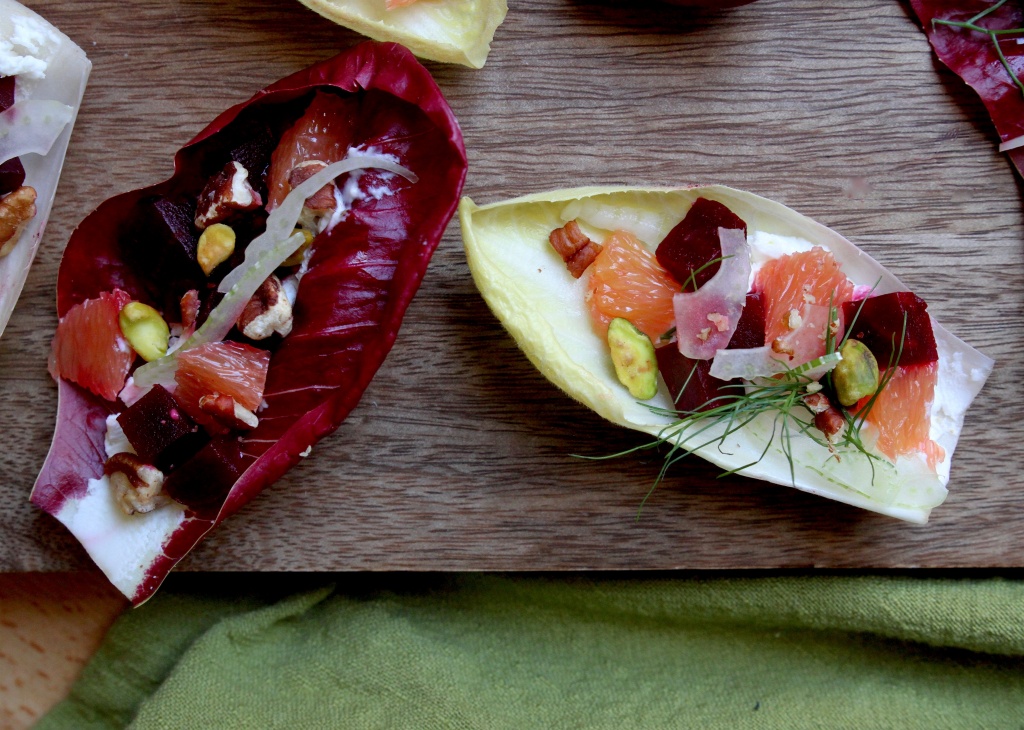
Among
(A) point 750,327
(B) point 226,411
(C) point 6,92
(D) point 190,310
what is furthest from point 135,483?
(A) point 750,327

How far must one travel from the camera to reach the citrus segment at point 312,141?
147 cm

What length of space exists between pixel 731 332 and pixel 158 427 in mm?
1053

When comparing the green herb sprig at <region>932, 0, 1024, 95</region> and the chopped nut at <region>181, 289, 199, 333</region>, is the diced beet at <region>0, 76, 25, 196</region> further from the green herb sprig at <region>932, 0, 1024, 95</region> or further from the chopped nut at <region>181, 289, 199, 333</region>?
the green herb sprig at <region>932, 0, 1024, 95</region>

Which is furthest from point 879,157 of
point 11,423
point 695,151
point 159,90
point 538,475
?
point 11,423

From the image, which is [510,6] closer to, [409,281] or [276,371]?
[409,281]

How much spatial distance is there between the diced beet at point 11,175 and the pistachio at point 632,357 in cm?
118

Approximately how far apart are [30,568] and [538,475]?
1.03m

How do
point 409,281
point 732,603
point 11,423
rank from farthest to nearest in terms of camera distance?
point 732,603
point 11,423
point 409,281

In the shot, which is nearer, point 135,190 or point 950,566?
point 135,190

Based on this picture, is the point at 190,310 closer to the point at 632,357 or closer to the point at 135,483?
the point at 135,483

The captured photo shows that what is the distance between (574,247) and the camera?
1507 mm

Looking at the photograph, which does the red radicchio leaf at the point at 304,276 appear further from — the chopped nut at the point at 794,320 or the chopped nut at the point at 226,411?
the chopped nut at the point at 794,320

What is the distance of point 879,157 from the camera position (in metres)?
1.63

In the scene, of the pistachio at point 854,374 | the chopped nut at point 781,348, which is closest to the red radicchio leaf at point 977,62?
the pistachio at point 854,374
